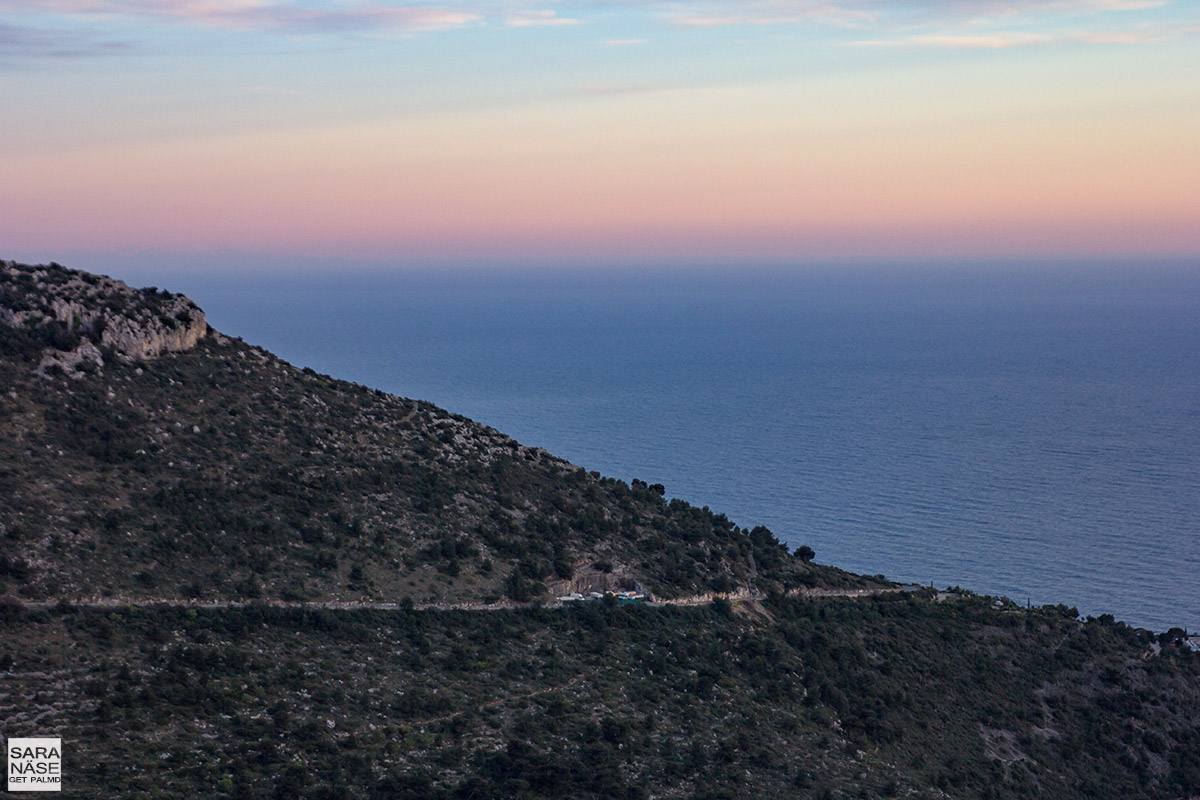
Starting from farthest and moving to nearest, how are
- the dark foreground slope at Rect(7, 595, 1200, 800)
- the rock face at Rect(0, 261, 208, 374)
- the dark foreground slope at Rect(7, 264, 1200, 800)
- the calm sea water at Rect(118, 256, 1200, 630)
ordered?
the calm sea water at Rect(118, 256, 1200, 630), the rock face at Rect(0, 261, 208, 374), the dark foreground slope at Rect(7, 264, 1200, 800), the dark foreground slope at Rect(7, 595, 1200, 800)

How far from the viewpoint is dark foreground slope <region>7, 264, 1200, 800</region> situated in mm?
30234

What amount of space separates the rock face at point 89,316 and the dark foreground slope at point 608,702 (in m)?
18.3

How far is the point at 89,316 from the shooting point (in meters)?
49.1

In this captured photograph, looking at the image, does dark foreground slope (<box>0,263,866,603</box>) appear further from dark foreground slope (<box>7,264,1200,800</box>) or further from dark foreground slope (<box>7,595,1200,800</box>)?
dark foreground slope (<box>7,595,1200,800</box>)

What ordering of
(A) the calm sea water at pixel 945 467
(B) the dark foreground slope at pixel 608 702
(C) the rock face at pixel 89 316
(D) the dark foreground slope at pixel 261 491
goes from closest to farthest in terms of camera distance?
(B) the dark foreground slope at pixel 608 702, (D) the dark foreground slope at pixel 261 491, (C) the rock face at pixel 89 316, (A) the calm sea water at pixel 945 467

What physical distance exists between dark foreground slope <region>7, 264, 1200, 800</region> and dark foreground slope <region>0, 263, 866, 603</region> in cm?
14

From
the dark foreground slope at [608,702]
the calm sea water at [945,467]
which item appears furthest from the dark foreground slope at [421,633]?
the calm sea water at [945,467]

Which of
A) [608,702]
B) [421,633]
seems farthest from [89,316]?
[608,702]

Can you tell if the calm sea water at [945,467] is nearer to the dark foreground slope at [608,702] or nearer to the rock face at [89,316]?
the dark foreground slope at [608,702]

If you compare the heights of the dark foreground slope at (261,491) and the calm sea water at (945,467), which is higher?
the dark foreground slope at (261,491)

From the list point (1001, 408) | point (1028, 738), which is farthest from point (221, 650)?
point (1001, 408)

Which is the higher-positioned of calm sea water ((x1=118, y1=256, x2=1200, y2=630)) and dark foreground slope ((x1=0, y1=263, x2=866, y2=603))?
dark foreground slope ((x1=0, y1=263, x2=866, y2=603))

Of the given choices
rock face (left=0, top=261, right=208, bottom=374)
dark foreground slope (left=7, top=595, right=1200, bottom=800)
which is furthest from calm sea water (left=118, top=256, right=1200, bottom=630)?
rock face (left=0, top=261, right=208, bottom=374)

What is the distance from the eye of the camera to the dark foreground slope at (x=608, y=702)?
28688 mm
